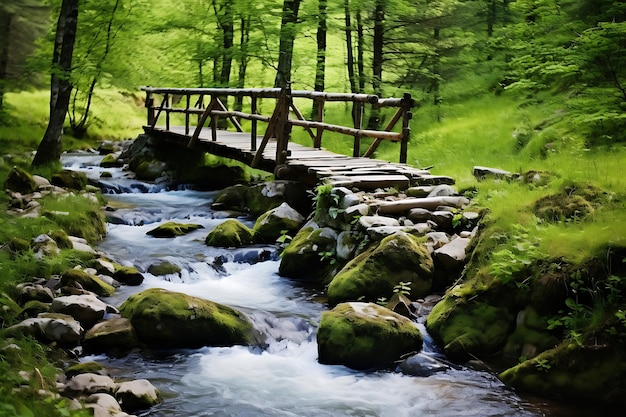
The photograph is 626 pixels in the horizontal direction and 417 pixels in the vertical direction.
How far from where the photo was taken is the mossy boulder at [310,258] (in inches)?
324

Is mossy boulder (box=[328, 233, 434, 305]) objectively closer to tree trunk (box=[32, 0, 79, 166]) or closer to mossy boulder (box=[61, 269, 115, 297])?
mossy boulder (box=[61, 269, 115, 297])

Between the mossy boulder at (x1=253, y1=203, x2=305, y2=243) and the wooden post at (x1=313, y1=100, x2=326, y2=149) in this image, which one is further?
the wooden post at (x1=313, y1=100, x2=326, y2=149)

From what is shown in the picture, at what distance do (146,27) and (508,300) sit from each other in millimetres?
16859

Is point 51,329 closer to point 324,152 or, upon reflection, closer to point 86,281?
point 86,281

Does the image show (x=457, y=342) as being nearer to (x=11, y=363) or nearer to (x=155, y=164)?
(x=11, y=363)

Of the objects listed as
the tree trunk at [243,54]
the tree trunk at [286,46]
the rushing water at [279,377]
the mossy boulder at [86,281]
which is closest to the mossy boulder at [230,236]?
the rushing water at [279,377]

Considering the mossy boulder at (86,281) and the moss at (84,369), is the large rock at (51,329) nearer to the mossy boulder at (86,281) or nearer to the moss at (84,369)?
the moss at (84,369)

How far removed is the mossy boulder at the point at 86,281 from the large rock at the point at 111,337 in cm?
110

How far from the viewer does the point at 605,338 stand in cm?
480

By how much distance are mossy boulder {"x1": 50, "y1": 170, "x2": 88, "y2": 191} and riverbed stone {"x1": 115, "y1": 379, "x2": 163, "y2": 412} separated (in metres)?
8.40

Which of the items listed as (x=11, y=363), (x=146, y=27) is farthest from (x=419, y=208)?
(x=146, y=27)

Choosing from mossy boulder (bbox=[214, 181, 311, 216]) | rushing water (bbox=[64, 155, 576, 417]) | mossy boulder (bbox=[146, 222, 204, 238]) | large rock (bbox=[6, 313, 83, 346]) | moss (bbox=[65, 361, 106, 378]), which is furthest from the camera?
mossy boulder (bbox=[214, 181, 311, 216])

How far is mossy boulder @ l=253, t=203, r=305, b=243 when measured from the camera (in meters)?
9.80

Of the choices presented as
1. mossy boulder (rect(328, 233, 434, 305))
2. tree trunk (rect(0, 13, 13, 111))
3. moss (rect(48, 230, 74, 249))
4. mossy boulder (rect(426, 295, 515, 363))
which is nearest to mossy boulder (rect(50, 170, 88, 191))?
moss (rect(48, 230, 74, 249))
